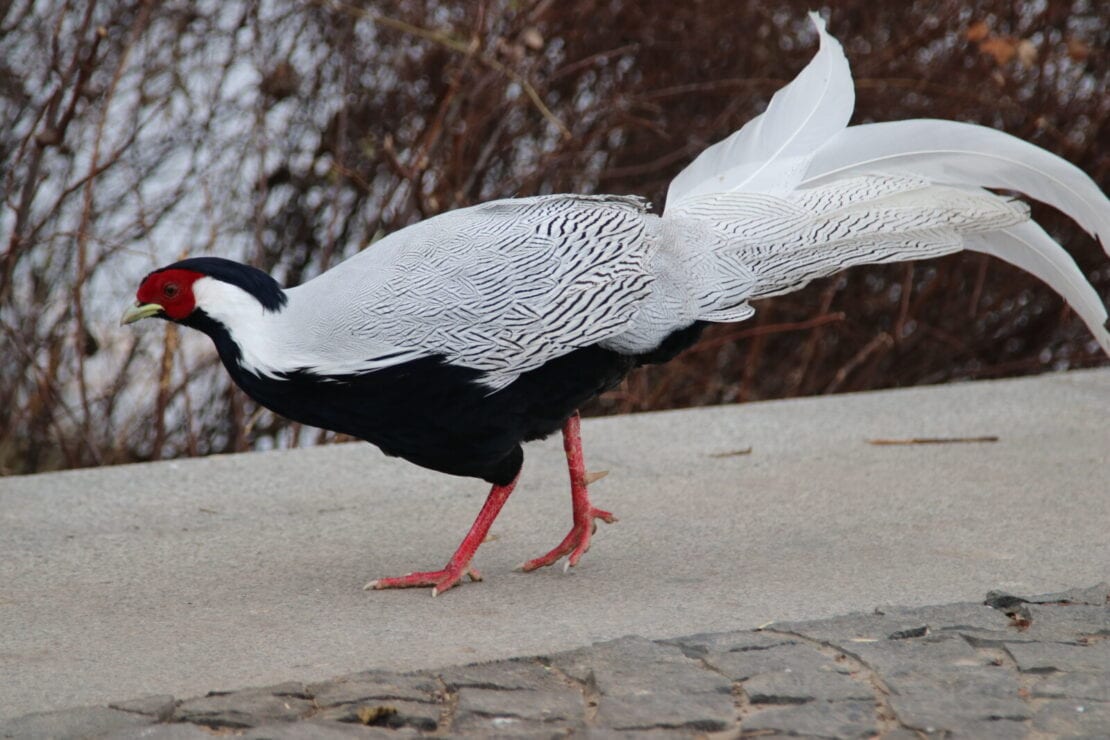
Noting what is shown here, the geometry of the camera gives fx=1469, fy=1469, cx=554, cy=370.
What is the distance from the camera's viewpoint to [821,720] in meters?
2.83

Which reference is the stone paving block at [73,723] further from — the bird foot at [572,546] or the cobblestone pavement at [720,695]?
the bird foot at [572,546]

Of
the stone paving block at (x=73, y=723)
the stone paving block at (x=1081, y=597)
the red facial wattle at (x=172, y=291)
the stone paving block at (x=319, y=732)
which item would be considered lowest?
the stone paving block at (x=73, y=723)

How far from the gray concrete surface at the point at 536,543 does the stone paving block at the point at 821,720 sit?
0.52m

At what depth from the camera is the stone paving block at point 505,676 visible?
119 inches

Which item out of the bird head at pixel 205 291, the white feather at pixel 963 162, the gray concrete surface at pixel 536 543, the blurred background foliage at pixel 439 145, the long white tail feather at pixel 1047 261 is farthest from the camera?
the blurred background foliage at pixel 439 145

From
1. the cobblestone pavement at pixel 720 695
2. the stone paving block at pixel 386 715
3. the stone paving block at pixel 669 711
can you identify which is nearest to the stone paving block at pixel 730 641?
the cobblestone pavement at pixel 720 695

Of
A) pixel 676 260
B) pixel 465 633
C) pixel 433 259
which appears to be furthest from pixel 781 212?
pixel 465 633

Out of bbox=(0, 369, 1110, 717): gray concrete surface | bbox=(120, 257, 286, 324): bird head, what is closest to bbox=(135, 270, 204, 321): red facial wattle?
bbox=(120, 257, 286, 324): bird head

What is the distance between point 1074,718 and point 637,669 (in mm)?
869

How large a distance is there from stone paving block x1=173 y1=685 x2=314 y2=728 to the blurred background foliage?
3017mm

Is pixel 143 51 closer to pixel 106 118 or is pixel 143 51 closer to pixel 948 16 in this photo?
pixel 106 118

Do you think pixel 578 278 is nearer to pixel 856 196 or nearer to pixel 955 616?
pixel 856 196

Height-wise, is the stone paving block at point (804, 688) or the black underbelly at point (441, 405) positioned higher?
the black underbelly at point (441, 405)

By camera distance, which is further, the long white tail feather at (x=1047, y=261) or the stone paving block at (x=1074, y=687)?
the long white tail feather at (x=1047, y=261)
